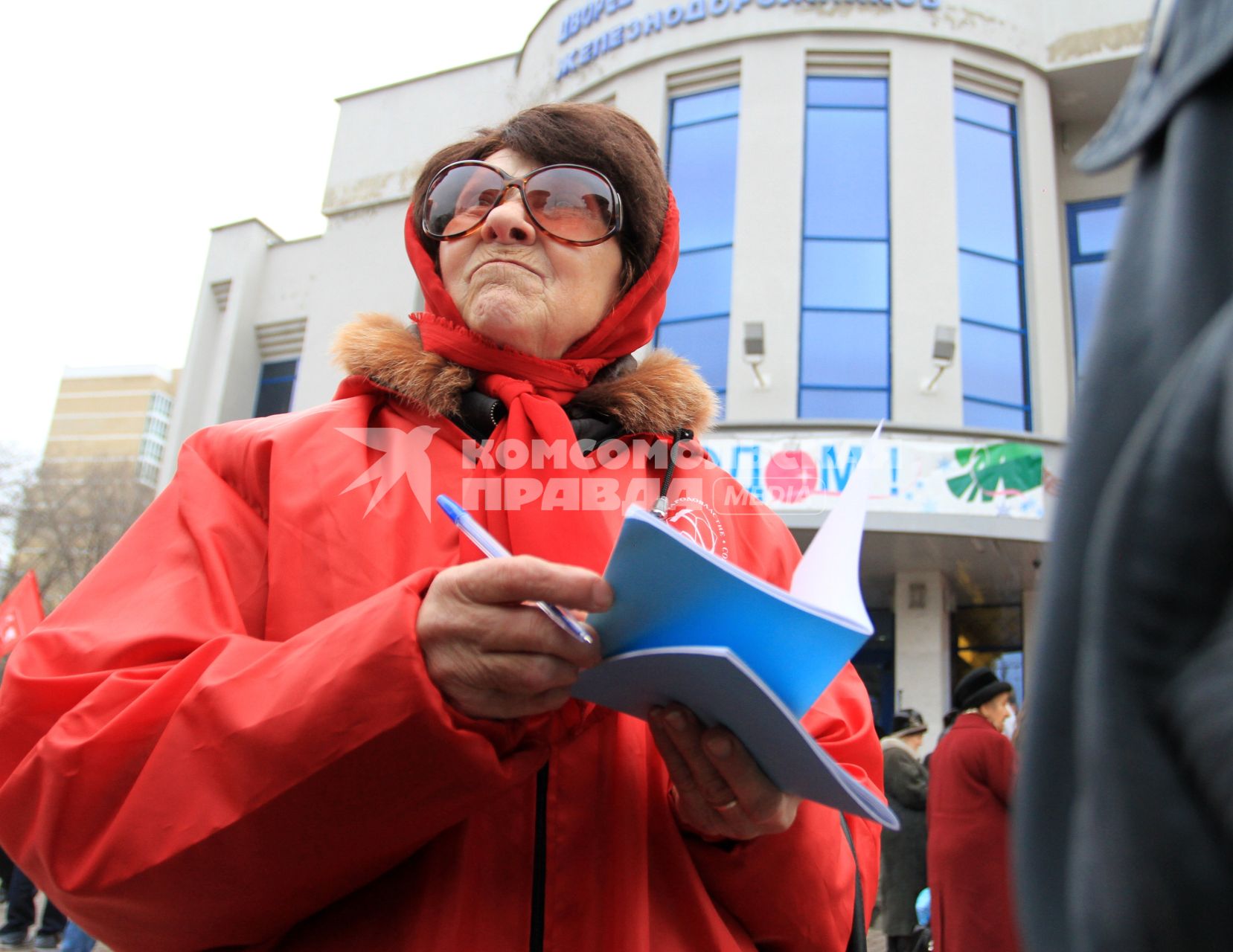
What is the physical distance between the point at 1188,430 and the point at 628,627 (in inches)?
25.5

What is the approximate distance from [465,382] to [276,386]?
66.0 feet

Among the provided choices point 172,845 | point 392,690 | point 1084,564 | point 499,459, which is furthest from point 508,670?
point 1084,564

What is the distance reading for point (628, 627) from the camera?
101cm

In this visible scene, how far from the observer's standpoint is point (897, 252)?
1299cm

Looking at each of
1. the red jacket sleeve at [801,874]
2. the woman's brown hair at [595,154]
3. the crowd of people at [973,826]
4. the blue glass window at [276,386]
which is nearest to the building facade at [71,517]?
the blue glass window at [276,386]

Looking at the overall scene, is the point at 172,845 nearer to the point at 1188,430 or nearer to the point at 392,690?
the point at 392,690

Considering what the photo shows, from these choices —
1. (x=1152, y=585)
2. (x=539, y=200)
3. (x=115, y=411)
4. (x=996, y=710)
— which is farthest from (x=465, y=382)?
(x=115, y=411)

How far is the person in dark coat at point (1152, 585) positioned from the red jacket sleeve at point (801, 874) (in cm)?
90

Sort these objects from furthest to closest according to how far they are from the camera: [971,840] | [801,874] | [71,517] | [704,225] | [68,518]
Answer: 1. [71,517]
2. [68,518]
3. [704,225]
4. [971,840]
5. [801,874]

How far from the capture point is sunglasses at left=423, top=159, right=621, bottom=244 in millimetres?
1780

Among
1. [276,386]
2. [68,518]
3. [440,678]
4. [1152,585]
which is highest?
[276,386]

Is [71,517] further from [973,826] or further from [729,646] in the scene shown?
[729,646]

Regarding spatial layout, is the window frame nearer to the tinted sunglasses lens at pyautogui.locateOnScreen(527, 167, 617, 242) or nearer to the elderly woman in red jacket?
the tinted sunglasses lens at pyautogui.locateOnScreen(527, 167, 617, 242)

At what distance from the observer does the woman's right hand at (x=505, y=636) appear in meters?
0.97
